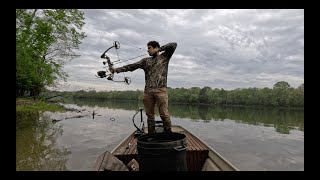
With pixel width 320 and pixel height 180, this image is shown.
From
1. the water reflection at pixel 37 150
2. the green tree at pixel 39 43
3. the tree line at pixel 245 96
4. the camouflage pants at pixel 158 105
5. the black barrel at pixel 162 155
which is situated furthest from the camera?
the tree line at pixel 245 96

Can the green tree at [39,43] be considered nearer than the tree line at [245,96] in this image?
Yes

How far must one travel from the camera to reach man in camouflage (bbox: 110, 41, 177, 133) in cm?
519

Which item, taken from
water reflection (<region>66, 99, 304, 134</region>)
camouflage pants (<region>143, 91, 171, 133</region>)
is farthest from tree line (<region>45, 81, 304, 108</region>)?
camouflage pants (<region>143, 91, 171, 133</region>)

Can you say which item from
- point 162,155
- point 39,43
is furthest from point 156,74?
point 39,43

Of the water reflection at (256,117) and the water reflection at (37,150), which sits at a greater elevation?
the water reflection at (37,150)

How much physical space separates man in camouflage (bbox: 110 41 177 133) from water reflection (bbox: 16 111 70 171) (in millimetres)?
4610

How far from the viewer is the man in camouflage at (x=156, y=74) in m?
5.19

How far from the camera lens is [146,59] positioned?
5359 mm

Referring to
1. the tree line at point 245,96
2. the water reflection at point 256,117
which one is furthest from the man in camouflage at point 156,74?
the tree line at point 245,96

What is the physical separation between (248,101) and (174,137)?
7876 centimetres

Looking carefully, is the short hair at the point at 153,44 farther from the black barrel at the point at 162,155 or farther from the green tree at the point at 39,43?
the green tree at the point at 39,43

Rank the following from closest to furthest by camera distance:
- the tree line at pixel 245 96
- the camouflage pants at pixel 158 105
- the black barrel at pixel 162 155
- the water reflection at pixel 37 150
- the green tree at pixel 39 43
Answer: the black barrel at pixel 162 155 < the camouflage pants at pixel 158 105 < the water reflection at pixel 37 150 < the green tree at pixel 39 43 < the tree line at pixel 245 96
